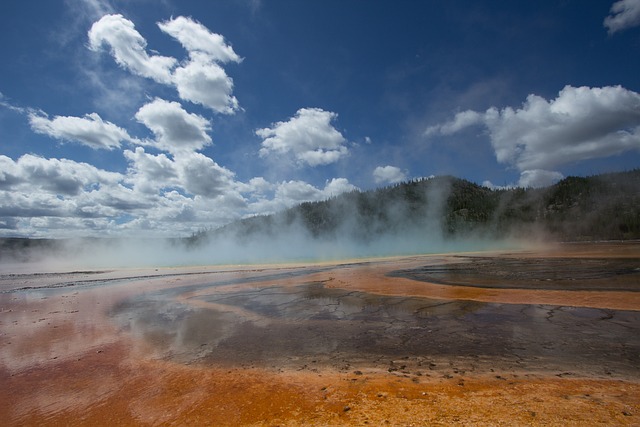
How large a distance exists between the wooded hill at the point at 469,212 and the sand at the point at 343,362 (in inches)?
2451

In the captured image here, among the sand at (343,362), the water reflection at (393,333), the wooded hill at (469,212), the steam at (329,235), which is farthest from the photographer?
the steam at (329,235)

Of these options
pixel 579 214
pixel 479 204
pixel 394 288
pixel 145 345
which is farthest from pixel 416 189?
pixel 145 345

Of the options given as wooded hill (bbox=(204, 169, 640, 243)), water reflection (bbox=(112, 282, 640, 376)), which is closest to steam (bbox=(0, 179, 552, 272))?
wooded hill (bbox=(204, 169, 640, 243))

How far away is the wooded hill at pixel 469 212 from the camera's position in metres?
59.2

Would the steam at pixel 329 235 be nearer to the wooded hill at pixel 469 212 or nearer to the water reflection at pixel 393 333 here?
the wooded hill at pixel 469 212

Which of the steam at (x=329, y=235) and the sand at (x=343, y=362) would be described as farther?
the steam at (x=329, y=235)

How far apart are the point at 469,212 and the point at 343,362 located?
9075 centimetres

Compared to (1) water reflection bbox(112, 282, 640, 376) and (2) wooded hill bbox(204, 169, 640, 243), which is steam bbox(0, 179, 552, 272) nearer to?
(2) wooded hill bbox(204, 169, 640, 243)

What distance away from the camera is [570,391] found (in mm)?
3783

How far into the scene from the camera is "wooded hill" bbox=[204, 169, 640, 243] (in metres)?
59.2

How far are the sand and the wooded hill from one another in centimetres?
6226

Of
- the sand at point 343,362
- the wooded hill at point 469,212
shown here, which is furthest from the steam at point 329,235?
the sand at point 343,362

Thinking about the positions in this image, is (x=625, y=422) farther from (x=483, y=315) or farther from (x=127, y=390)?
(x=127, y=390)

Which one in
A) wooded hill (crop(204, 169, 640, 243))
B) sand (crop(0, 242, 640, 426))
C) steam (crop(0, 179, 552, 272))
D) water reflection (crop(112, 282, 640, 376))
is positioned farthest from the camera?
steam (crop(0, 179, 552, 272))
